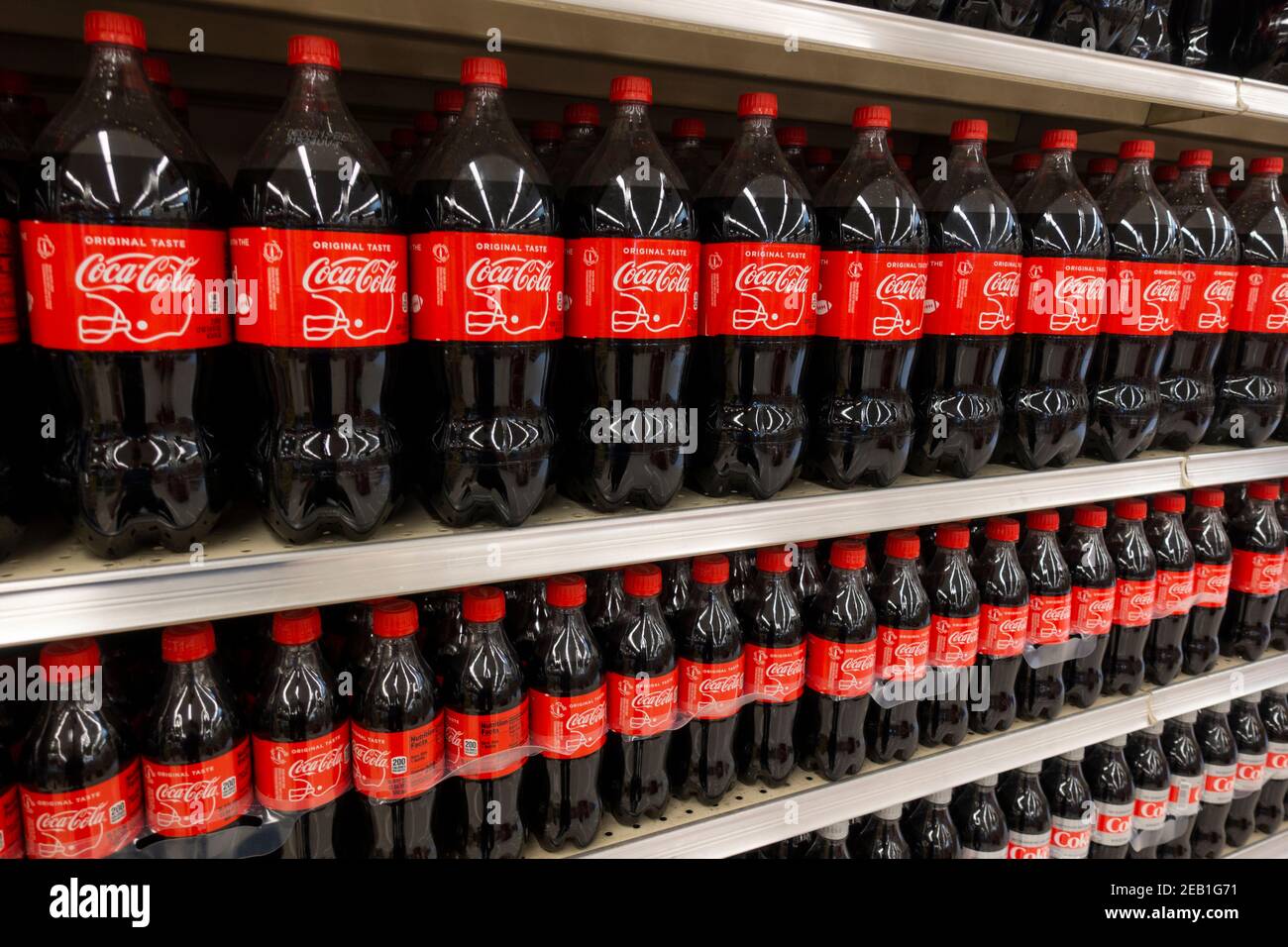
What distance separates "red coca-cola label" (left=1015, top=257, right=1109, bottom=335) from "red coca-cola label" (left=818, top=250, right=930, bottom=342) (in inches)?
12.0

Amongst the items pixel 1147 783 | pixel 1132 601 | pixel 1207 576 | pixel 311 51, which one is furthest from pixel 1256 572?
pixel 311 51

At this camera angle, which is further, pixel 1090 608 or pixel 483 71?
pixel 1090 608

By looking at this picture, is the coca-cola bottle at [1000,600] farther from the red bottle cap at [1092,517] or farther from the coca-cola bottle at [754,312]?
the coca-cola bottle at [754,312]

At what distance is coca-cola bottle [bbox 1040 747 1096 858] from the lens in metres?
1.81

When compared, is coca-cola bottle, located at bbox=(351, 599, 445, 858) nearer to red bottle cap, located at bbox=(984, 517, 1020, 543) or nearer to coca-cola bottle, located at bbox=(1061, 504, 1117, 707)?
red bottle cap, located at bbox=(984, 517, 1020, 543)

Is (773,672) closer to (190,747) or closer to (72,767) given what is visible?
(190,747)

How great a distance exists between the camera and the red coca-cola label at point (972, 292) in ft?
4.58

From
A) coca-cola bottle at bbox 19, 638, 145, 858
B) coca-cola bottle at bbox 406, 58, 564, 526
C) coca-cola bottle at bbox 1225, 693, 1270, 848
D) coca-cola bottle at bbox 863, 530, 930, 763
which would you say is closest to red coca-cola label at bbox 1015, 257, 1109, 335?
coca-cola bottle at bbox 863, 530, 930, 763

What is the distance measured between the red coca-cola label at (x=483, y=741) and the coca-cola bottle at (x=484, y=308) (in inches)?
11.8

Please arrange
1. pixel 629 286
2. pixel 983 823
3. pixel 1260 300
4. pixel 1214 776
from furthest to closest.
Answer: pixel 1214 776 → pixel 1260 300 → pixel 983 823 → pixel 629 286

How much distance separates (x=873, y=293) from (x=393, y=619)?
0.92 metres

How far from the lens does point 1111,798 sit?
1.89m
